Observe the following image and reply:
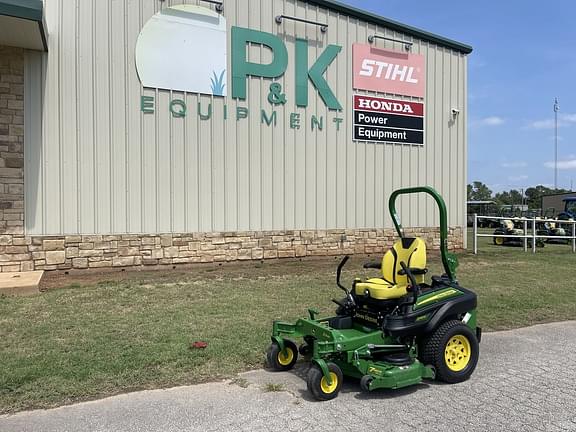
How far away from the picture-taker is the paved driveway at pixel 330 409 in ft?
13.6

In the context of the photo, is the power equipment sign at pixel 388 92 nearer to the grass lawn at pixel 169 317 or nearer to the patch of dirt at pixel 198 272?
the patch of dirt at pixel 198 272

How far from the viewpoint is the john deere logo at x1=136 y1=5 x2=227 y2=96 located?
1232 cm

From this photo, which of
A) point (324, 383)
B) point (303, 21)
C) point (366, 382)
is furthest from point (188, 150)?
point (366, 382)

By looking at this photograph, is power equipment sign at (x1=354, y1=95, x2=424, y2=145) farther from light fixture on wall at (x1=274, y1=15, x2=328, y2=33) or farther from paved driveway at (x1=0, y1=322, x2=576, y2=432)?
paved driveway at (x1=0, y1=322, x2=576, y2=432)

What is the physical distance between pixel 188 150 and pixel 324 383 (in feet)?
29.7

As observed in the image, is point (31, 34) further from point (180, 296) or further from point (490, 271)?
point (490, 271)

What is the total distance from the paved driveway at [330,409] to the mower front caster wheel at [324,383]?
0.22 feet

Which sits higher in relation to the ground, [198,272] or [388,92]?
[388,92]

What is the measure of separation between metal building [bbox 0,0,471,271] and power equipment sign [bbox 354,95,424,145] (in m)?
0.04

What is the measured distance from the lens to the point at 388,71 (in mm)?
15727

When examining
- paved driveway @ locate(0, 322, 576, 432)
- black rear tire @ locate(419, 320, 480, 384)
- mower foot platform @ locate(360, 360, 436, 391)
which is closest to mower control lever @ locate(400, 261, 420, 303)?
black rear tire @ locate(419, 320, 480, 384)

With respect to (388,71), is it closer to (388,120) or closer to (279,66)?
(388,120)

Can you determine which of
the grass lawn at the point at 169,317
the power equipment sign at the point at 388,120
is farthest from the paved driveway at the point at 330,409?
the power equipment sign at the point at 388,120

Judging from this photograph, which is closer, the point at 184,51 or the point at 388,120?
the point at 184,51
